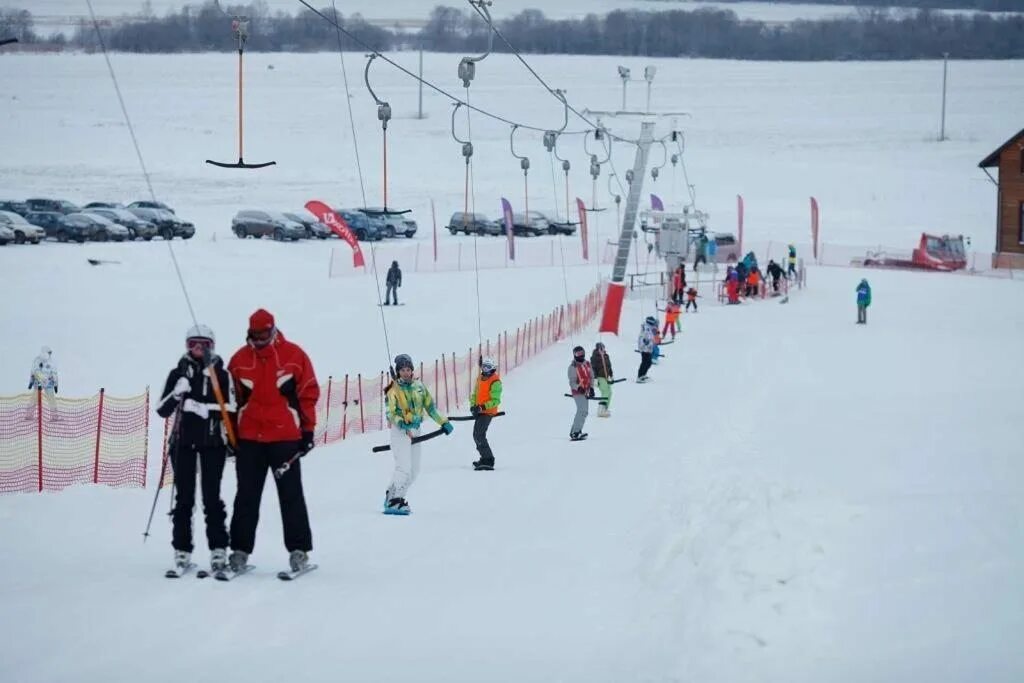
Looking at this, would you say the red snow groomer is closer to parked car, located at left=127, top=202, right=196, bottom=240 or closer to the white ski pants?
parked car, located at left=127, top=202, right=196, bottom=240

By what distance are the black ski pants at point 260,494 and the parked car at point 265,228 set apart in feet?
172

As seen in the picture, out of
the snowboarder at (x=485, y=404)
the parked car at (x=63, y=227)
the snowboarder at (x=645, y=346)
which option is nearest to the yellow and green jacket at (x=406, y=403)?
the snowboarder at (x=485, y=404)

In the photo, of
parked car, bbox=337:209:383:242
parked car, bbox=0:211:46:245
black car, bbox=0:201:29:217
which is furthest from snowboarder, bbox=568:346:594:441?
black car, bbox=0:201:29:217

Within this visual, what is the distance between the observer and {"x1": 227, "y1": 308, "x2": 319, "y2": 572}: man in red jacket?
8.80 meters

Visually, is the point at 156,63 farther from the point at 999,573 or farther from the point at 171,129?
the point at 999,573

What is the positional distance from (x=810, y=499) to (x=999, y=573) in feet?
8.55

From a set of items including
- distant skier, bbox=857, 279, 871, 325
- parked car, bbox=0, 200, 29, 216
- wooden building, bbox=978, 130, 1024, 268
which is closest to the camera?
distant skier, bbox=857, 279, 871, 325

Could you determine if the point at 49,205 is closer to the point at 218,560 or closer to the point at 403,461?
the point at 403,461

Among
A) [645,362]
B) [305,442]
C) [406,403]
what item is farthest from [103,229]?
[305,442]

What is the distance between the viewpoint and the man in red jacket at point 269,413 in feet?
28.9

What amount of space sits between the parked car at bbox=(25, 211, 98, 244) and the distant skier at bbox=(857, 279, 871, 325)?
30218mm

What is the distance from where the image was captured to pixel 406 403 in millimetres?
12039

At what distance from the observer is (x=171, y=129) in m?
107

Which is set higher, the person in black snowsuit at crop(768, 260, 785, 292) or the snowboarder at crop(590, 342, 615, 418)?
the snowboarder at crop(590, 342, 615, 418)
